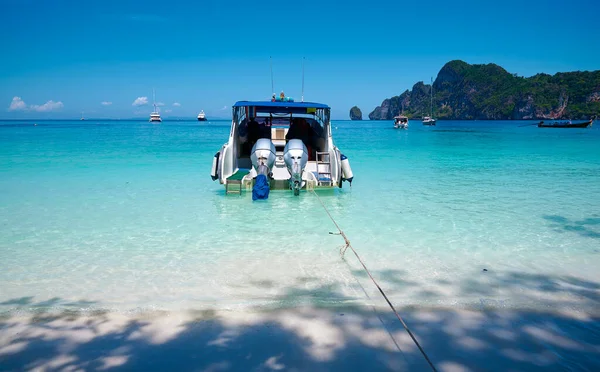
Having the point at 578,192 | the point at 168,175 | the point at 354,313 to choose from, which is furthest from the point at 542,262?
the point at 168,175

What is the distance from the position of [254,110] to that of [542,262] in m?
8.86

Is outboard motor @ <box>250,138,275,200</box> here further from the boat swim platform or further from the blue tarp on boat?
the boat swim platform

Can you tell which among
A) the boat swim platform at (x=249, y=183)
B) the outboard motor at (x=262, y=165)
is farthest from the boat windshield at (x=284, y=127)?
the boat swim platform at (x=249, y=183)

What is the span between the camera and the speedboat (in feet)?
34.6

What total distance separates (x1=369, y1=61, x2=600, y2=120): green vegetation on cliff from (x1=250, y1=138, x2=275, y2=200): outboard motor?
151147 mm

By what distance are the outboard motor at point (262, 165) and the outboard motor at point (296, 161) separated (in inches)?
16.6

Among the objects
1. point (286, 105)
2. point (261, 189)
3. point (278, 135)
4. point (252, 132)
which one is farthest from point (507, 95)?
point (261, 189)

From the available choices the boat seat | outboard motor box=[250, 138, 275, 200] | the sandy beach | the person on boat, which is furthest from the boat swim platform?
the sandy beach

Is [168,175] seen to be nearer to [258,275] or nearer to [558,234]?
[258,275]

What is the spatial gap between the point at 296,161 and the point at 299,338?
693 centimetres

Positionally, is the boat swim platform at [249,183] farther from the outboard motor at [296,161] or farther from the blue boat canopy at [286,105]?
the blue boat canopy at [286,105]

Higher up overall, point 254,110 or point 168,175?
point 254,110

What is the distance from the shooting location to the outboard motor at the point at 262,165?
10.1 metres

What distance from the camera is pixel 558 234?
7270 mm
